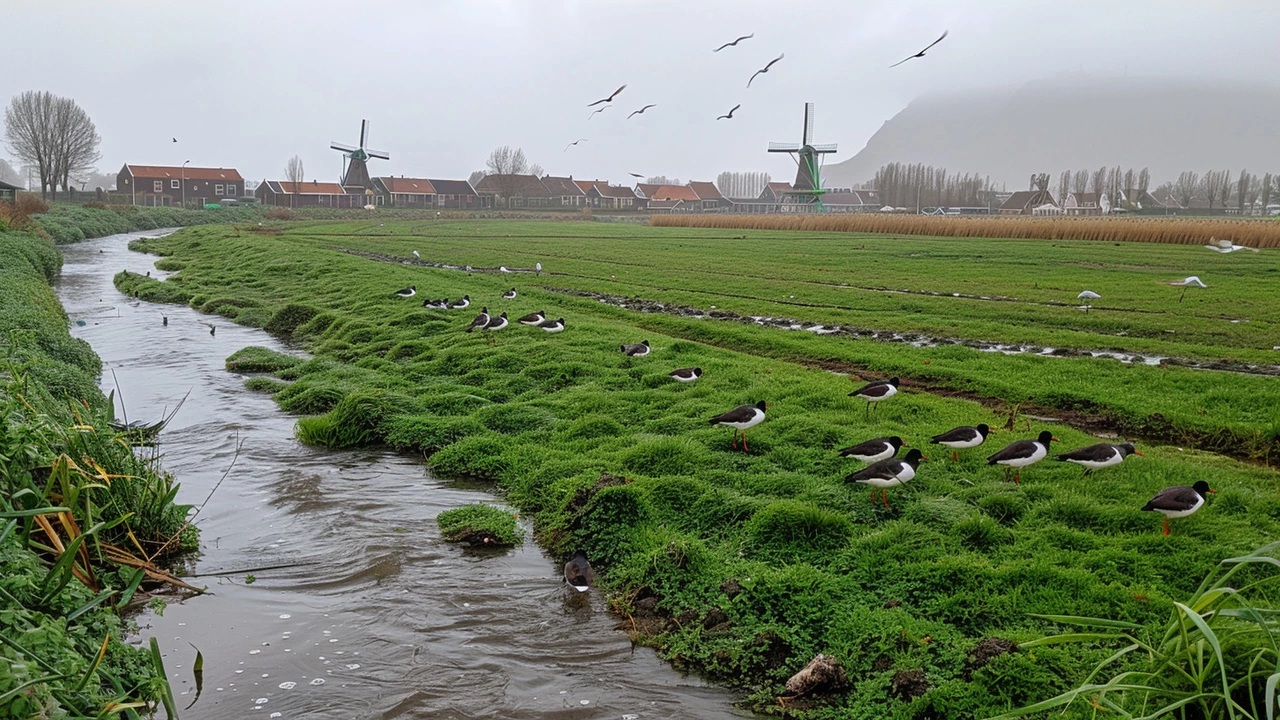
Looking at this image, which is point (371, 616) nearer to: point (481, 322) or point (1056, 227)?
point (481, 322)

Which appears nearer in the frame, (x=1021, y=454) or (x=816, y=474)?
(x=1021, y=454)

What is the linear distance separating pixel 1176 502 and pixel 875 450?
302 cm

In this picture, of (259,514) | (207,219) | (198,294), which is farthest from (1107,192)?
(259,514)

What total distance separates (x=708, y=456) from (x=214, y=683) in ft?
21.2

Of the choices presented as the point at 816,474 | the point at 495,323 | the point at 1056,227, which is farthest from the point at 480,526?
the point at 1056,227

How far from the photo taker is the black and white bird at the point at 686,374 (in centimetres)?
1544

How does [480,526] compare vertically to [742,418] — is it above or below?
A: below

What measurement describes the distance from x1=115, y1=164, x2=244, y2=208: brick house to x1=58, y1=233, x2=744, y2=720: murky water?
14302 cm

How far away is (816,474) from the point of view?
1084 centimetres

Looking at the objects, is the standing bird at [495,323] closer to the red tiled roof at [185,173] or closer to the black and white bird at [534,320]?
the black and white bird at [534,320]

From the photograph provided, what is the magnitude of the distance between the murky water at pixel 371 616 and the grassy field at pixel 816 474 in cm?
62

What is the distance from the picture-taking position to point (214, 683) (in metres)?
7.38

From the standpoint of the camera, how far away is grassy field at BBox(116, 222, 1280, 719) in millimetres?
7547

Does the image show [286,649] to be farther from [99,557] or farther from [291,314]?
[291,314]
